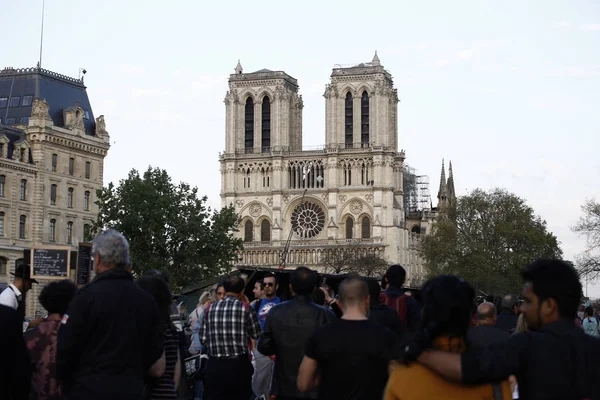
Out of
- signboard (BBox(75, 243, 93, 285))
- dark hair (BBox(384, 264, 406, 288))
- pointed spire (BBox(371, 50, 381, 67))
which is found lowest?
dark hair (BBox(384, 264, 406, 288))

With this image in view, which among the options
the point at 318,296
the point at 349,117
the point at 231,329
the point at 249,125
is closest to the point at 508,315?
the point at 318,296

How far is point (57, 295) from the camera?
29.5 ft

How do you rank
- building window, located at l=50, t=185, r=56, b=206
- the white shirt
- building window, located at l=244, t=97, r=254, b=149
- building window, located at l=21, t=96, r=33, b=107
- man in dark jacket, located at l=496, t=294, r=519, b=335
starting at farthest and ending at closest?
building window, located at l=244, t=97, r=254, b=149 → building window, located at l=21, t=96, r=33, b=107 → building window, located at l=50, t=185, r=56, b=206 → man in dark jacket, located at l=496, t=294, r=519, b=335 → the white shirt

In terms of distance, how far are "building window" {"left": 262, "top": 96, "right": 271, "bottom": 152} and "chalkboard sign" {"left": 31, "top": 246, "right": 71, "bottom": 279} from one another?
9197cm

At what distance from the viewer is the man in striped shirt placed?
1162 cm

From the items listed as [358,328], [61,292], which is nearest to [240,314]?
[61,292]

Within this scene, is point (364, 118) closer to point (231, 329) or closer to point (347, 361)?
point (231, 329)

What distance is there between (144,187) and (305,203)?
4724cm

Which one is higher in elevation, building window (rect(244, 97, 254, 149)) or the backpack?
building window (rect(244, 97, 254, 149))

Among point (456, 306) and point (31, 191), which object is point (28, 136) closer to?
point (31, 191)

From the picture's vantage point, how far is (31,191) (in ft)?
222

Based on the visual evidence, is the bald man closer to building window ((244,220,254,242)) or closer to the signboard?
the signboard

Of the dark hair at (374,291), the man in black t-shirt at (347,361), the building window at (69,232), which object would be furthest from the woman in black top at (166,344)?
the building window at (69,232)

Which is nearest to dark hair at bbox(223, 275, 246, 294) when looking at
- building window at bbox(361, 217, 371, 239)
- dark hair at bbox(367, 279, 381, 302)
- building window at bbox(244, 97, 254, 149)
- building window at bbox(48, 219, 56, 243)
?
dark hair at bbox(367, 279, 381, 302)
